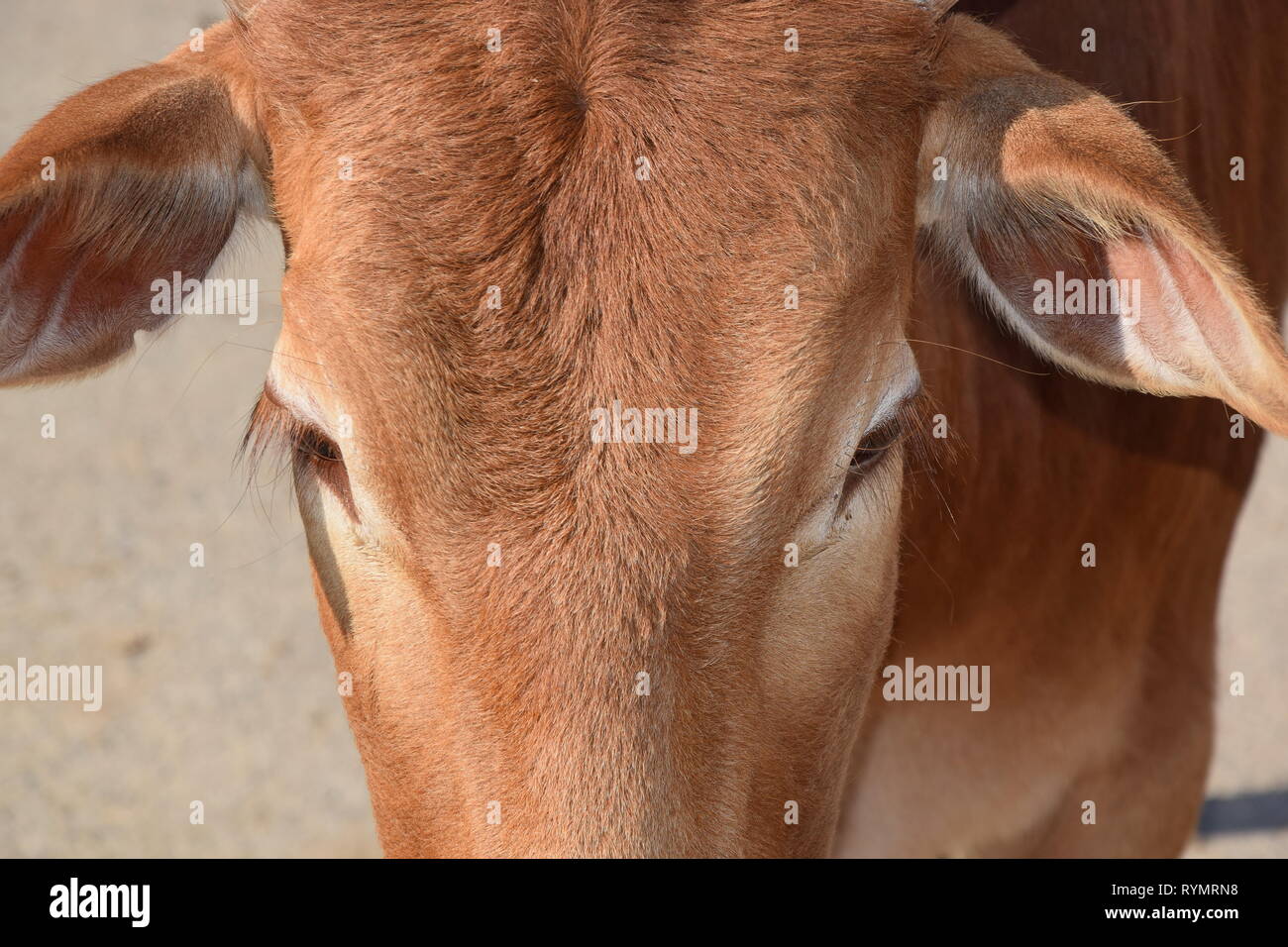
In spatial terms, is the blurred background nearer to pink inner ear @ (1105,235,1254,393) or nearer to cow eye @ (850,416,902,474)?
cow eye @ (850,416,902,474)

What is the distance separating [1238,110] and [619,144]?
280 centimetres

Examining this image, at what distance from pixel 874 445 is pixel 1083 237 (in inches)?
29.0

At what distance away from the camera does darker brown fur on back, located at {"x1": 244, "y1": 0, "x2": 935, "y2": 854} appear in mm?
2088

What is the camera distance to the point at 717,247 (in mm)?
2150

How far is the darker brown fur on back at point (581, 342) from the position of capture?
6.85 feet

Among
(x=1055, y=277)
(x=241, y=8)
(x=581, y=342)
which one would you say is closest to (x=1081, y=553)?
(x=1055, y=277)

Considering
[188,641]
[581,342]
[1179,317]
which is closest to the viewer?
[581,342]

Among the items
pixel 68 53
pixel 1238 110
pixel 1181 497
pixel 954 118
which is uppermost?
pixel 68 53

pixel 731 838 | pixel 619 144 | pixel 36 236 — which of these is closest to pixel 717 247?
pixel 619 144

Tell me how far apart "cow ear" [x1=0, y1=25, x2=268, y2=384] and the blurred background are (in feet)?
8.05

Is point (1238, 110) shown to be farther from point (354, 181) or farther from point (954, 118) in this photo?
point (354, 181)

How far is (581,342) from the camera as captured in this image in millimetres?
2104

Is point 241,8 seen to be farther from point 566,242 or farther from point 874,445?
point 874,445

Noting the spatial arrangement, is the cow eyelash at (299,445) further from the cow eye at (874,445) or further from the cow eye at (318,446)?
the cow eye at (874,445)
